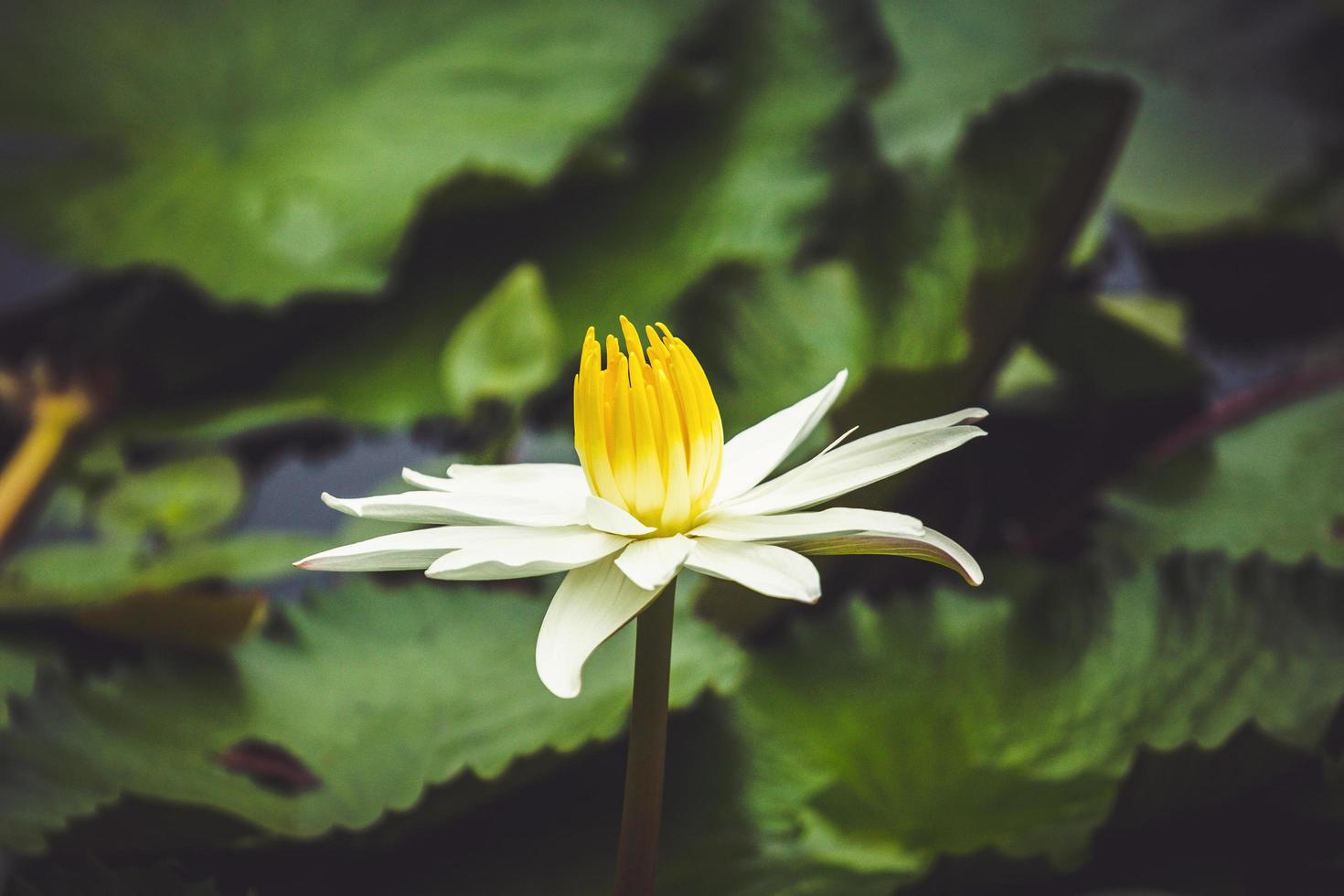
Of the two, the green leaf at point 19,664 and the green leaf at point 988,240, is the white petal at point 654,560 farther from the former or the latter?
the green leaf at point 19,664

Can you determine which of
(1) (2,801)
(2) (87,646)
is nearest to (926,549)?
(1) (2,801)

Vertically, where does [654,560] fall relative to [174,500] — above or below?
below

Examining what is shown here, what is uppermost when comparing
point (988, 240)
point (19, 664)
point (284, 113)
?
point (284, 113)

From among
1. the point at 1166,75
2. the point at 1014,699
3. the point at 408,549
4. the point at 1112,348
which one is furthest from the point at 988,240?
the point at 1166,75

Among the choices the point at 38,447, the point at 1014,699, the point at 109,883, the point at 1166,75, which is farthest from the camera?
the point at 1166,75

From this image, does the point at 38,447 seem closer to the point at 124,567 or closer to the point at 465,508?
the point at 124,567

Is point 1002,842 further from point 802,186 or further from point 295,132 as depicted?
point 295,132

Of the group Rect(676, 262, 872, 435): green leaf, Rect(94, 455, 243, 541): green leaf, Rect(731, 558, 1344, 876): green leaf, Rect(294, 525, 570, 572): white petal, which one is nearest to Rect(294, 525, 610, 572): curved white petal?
Rect(294, 525, 570, 572): white petal
